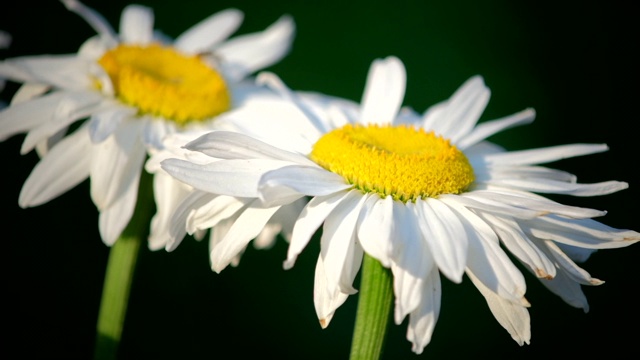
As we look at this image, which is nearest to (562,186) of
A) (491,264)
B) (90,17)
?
(491,264)

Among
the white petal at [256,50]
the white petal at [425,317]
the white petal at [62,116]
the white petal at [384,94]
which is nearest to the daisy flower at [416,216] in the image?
the white petal at [425,317]

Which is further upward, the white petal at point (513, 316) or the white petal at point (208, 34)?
the white petal at point (208, 34)

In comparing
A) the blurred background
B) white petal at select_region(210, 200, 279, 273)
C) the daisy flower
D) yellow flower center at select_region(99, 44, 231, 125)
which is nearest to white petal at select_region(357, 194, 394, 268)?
the daisy flower

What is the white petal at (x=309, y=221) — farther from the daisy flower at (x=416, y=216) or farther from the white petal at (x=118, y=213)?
the white petal at (x=118, y=213)

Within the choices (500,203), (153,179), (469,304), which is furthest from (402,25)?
(500,203)

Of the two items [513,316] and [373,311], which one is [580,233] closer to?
[513,316]

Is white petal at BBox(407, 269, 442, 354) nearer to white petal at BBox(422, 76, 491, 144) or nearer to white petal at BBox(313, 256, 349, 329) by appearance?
white petal at BBox(313, 256, 349, 329)
